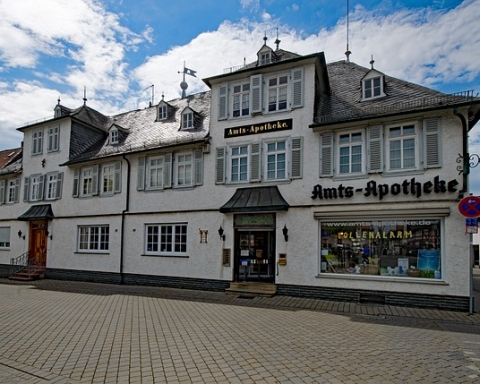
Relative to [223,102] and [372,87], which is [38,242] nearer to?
[223,102]

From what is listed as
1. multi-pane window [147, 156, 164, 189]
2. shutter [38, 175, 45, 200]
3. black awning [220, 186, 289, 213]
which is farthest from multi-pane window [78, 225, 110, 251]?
black awning [220, 186, 289, 213]

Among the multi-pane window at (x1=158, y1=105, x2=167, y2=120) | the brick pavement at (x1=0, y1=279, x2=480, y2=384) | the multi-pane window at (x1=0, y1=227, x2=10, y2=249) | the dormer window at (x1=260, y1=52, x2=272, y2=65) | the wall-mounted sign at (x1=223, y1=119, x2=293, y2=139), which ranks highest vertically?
the dormer window at (x1=260, y1=52, x2=272, y2=65)

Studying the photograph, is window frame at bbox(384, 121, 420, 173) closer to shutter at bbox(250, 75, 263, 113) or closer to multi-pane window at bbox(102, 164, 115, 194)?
shutter at bbox(250, 75, 263, 113)

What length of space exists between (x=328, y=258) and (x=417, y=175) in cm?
402

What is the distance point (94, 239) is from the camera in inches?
734

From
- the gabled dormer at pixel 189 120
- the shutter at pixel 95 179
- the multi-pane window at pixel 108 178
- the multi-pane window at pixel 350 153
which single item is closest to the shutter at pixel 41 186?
the shutter at pixel 95 179

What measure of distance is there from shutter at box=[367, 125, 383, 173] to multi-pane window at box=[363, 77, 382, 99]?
6.06ft

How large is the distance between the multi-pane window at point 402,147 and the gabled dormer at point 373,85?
1.92 m

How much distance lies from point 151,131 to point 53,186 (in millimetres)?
6940

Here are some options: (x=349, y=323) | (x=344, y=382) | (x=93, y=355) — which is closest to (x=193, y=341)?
(x=93, y=355)

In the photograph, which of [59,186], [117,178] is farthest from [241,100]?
[59,186]

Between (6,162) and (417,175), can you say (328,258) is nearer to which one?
(417,175)

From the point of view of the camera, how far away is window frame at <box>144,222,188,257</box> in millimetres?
15664

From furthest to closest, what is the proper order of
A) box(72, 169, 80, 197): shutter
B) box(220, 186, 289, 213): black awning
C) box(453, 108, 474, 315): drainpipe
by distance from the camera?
box(72, 169, 80, 197): shutter → box(220, 186, 289, 213): black awning → box(453, 108, 474, 315): drainpipe
